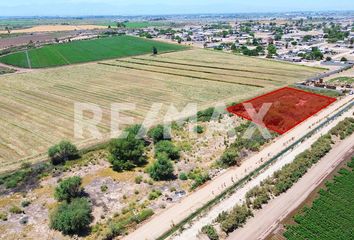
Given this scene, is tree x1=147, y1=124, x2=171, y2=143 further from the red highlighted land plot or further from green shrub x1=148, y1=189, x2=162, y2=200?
the red highlighted land plot

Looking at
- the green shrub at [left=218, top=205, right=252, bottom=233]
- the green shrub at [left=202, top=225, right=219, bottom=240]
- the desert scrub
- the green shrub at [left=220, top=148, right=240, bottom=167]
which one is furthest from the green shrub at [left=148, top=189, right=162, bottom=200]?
the desert scrub

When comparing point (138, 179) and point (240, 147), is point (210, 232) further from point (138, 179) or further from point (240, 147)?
point (240, 147)

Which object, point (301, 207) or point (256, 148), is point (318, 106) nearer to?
point (256, 148)

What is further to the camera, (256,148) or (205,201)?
(256,148)

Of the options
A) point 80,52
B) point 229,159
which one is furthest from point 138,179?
point 80,52

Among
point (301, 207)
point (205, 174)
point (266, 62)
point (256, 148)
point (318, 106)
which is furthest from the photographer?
point (266, 62)

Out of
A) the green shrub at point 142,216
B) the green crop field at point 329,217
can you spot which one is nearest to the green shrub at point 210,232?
the green shrub at point 142,216

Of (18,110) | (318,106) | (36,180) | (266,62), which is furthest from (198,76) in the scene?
(36,180)
